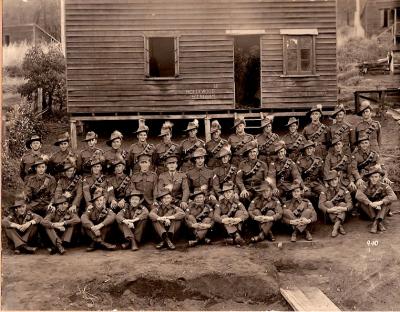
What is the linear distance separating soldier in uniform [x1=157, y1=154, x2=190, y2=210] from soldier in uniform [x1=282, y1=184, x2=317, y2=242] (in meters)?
1.70

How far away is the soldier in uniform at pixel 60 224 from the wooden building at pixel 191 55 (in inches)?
199

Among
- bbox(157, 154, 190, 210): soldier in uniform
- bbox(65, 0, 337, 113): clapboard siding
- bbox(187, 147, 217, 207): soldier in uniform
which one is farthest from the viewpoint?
bbox(65, 0, 337, 113): clapboard siding

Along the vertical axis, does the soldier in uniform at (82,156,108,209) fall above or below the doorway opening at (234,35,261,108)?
Answer: below

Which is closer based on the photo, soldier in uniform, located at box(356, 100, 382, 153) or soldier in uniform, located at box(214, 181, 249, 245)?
soldier in uniform, located at box(214, 181, 249, 245)

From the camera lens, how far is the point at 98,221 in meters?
8.12

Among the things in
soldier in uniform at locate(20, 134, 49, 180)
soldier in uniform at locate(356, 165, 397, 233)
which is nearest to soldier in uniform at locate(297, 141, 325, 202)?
soldier in uniform at locate(356, 165, 397, 233)

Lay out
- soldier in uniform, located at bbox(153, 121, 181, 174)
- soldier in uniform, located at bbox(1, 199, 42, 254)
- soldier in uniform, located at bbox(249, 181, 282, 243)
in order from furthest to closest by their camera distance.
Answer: soldier in uniform, located at bbox(153, 121, 181, 174), soldier in uniform, located at bbox(249, 181, 282, 243), soldier in uniform, located at bbox(1, 199, 42, 254)

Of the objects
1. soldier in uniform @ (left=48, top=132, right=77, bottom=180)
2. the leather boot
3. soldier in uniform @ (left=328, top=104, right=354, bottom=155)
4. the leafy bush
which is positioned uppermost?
the leafy bush

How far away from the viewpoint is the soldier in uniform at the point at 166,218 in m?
8.02

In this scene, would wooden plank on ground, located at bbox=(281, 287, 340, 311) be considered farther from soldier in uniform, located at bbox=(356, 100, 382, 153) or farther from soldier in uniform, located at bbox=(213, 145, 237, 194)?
soldier in uniform, located at bbox=(356, 100, 382, 153)

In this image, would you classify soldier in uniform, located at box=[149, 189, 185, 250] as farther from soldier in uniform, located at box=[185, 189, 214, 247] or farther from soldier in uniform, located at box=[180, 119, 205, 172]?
soldier in uniform, located at box=[180, 119, 205, 172]

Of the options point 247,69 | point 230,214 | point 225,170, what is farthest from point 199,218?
point 247,69

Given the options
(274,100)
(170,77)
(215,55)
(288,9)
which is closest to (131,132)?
(170,77)

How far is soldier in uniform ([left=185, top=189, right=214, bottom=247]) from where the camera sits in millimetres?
8055
